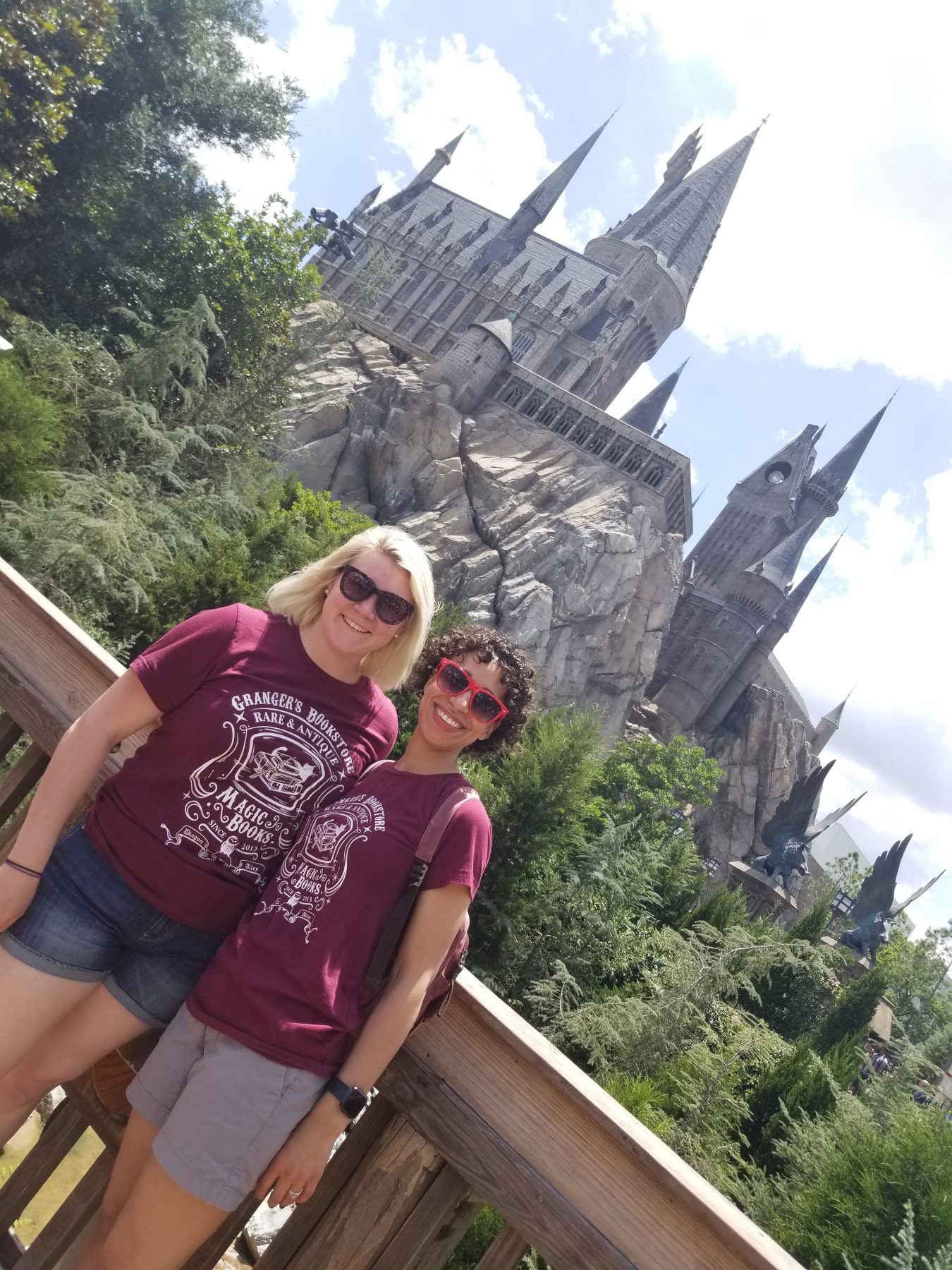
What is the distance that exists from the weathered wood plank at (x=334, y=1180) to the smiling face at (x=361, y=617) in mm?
1033

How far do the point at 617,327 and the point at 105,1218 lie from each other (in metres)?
56.1

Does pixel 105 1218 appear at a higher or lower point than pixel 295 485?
lower

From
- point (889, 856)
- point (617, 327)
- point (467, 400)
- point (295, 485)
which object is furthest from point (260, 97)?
point (617, 327)

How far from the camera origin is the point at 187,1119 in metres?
1.59

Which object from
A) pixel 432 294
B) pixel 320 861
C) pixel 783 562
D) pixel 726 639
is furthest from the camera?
pixel 432 294

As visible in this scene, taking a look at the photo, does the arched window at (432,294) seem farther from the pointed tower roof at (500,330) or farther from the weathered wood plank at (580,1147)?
the weathered wood plank at (580,1147)

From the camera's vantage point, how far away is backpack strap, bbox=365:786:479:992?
66.0 inches

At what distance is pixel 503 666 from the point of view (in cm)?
212

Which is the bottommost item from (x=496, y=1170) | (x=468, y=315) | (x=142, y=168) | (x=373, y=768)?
(x=496, y=1170)

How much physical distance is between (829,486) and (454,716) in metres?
61.8

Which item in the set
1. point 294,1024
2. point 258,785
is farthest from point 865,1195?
point 258,785

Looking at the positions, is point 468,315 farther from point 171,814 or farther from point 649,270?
point 171,814

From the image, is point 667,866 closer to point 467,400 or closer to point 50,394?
point 50,394

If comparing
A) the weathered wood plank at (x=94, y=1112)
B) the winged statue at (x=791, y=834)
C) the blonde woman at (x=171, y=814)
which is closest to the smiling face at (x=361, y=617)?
the blonde woman at (x=171, y=814)
